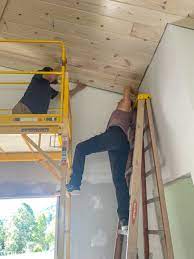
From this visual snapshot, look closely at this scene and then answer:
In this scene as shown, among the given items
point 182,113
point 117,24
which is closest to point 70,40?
point 117,24

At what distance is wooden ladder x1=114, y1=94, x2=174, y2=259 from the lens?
220 centimetres

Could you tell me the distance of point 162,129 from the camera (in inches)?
110

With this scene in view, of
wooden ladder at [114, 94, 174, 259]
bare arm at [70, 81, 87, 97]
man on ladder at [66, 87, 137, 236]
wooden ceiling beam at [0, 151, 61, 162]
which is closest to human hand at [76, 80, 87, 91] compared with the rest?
bare arm at [70, 81, 87, 97]

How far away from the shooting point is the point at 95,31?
2.87 meters

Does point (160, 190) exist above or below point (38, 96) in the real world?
below

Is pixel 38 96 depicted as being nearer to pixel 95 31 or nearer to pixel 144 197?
pixel 95 31

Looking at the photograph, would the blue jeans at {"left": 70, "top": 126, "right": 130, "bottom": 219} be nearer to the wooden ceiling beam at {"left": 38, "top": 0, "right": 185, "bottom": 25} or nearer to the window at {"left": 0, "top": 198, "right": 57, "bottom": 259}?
the wooden ceiling beam at {"left": 38, "top": 0, "right": 185, "bottom": 25}

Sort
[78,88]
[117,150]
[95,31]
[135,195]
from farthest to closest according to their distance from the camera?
[78,88], [117,150], [95,31], [135,195]

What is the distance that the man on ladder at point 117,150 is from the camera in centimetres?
280

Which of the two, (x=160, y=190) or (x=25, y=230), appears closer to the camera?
(x=160, y=190)

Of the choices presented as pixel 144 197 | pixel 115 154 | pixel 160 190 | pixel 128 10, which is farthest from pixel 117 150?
pixel 128 10

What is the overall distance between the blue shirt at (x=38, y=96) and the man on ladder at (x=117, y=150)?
24.0 inches

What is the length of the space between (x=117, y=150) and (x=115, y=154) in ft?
0.21

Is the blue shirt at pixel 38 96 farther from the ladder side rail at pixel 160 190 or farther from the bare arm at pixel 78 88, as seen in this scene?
the ladder side rail at pixel 160 190
